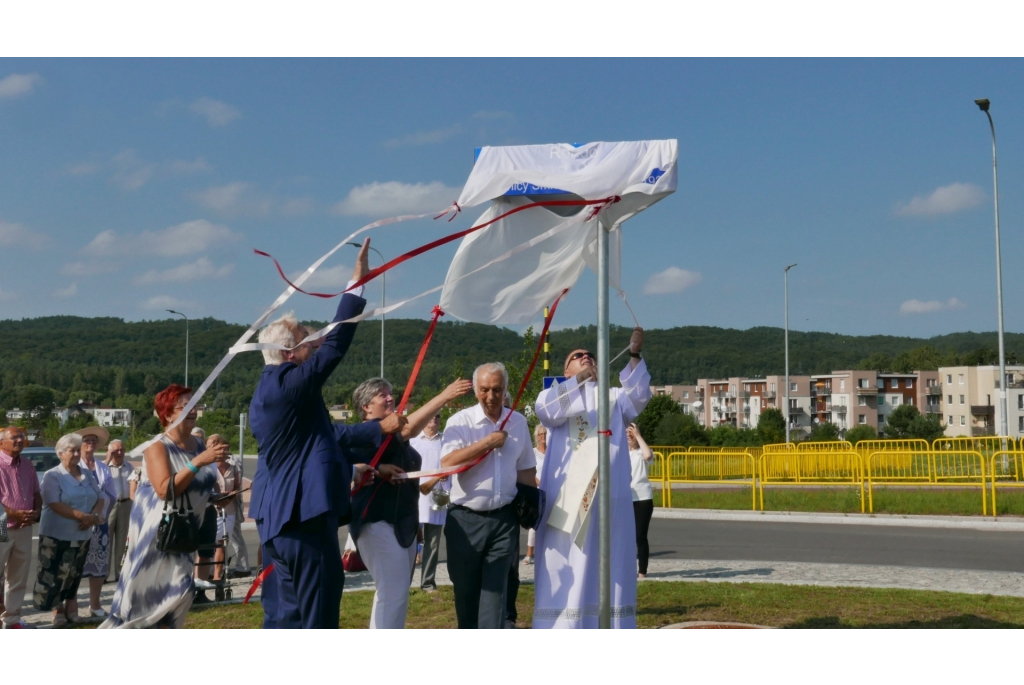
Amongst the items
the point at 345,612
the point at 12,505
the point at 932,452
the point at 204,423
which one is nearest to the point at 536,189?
the point at 345,612

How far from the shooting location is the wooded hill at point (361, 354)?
24344 mm

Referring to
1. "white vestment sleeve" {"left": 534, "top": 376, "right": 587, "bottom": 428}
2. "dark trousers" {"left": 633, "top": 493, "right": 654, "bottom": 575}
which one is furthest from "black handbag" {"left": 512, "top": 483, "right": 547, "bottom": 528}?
"dark trousers" {"left": 633, "top": 493, "right": 654, "bottom": 575}

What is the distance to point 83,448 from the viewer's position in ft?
29.5

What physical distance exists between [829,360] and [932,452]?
16314 cm

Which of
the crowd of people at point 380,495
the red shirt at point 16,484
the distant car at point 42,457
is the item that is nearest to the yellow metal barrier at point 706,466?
the distant car at point 42,457

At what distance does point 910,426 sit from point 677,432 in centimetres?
3077

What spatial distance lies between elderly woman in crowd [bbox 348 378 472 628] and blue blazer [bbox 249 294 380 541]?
2.50 ft

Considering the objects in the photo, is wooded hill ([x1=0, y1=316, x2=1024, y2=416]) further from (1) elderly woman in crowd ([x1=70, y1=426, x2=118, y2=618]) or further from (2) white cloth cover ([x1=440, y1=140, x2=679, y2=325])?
(1) elderly woman in crowd ([x1=70, y1=426, x2=118, y2=618])

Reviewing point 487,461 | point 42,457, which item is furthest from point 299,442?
point 42,457

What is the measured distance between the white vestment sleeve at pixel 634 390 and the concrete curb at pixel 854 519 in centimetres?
1362

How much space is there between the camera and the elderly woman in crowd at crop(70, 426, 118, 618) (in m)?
8.48

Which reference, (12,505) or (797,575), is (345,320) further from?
(797,575)

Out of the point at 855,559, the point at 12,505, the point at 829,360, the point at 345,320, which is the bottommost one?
the point at 855,559

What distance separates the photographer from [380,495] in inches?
205
